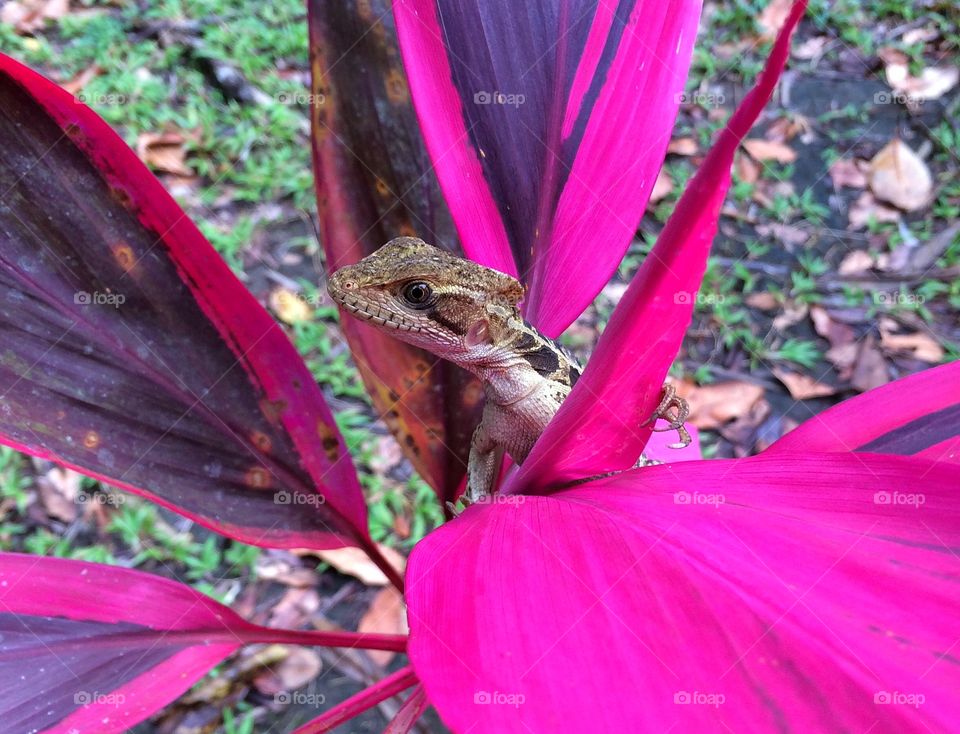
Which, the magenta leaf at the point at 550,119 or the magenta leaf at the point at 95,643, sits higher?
the magenta leaf at the point at 550,119

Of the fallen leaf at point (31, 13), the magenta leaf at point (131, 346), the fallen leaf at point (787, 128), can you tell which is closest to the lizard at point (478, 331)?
the magenta leaf at point (131, 346)

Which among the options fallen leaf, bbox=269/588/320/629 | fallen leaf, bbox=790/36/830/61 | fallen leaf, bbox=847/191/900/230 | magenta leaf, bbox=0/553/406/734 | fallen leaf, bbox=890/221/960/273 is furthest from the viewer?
fallen leaf, bbox=790/36/830/61

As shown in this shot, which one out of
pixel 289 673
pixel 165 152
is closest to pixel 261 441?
pixel 289 673

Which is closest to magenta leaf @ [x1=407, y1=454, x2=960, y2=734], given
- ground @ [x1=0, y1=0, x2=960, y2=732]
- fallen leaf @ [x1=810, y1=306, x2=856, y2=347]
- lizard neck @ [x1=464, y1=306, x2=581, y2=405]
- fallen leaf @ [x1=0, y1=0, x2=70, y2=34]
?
lizard neck @ [x1=464, y1=306, x2=581, y2=405]

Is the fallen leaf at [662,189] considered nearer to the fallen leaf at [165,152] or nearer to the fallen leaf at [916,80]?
the fallen leaf at [916,80]

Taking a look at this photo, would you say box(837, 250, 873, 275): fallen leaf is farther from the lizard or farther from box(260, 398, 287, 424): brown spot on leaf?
box(260, 398, 287, 424): brown spot on leaf

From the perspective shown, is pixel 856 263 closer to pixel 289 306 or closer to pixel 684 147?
pixel 684 147

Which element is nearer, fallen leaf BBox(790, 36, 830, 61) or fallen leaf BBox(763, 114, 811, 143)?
fallen leaf BBox(763, 114, 811, 143)
